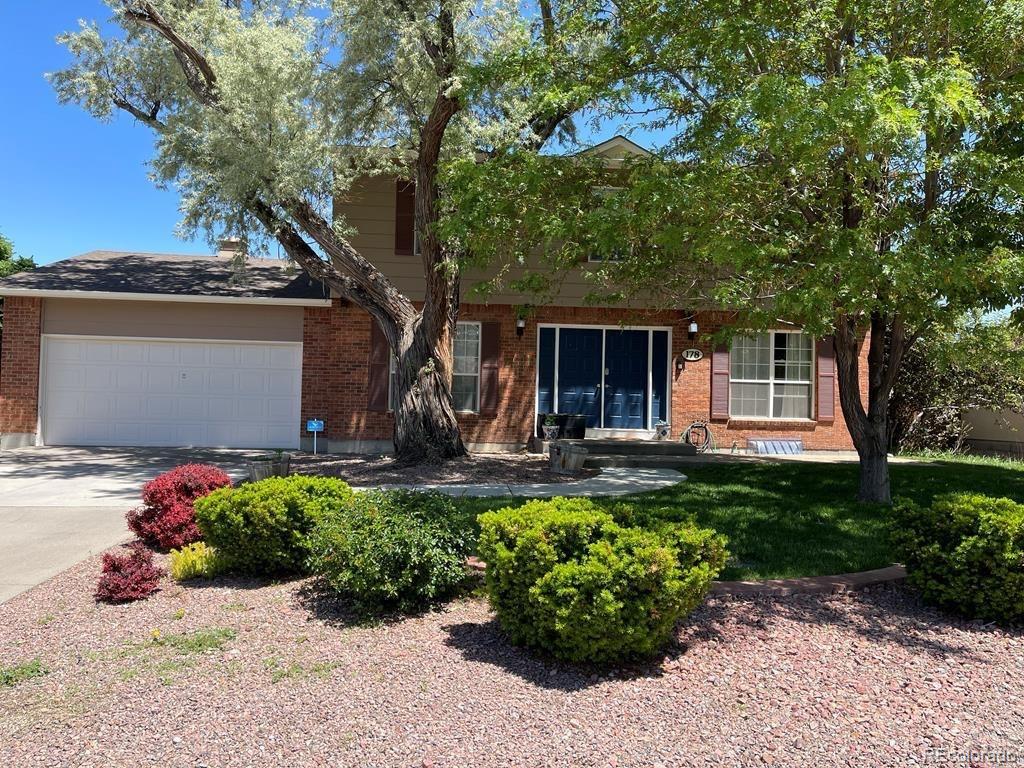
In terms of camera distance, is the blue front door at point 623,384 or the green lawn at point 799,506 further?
the blue front door at point 623,384

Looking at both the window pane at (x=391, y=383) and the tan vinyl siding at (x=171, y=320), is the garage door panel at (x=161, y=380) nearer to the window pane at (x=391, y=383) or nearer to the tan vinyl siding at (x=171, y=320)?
the tan vinyl siding at (x=171, y=320)

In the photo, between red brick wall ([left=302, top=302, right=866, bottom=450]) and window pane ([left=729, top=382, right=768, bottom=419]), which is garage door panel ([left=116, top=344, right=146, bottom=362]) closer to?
red brick wall ([left=302, top=302, right=866, bottom=450])

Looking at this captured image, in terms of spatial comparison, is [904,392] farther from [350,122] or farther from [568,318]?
[350,122]

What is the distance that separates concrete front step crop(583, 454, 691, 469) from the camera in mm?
12250

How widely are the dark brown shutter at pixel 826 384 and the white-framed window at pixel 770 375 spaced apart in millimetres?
210

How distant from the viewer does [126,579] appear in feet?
16.1

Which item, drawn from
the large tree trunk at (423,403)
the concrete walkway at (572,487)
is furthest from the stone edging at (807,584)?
the large tree trunk at (423,403)

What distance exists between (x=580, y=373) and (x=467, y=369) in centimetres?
236

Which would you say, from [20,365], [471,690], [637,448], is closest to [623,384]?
[637,448]

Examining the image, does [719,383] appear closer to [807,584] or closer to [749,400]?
[749,400]

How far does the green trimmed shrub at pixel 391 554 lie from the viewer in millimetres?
4551

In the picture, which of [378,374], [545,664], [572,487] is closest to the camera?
[545,664]

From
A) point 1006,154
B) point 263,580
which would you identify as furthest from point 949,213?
point 263,580

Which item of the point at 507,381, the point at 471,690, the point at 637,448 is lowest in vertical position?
the point at 471,690
